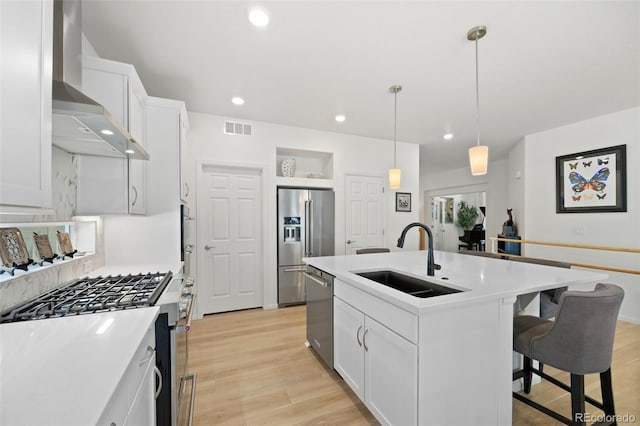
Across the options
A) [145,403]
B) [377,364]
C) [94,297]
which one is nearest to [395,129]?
[377,364]

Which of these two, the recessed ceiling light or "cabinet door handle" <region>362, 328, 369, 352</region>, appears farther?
the recessed ceiling light

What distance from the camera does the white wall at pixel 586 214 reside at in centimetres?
319

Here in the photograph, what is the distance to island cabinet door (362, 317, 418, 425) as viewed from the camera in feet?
4.03

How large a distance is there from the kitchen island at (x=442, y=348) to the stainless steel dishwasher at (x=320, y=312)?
36cm

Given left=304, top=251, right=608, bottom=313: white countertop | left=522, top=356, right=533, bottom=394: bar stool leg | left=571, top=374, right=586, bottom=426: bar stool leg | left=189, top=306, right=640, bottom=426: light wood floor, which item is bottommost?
left=189, top=306, right=640, bottom=426: light wood floor

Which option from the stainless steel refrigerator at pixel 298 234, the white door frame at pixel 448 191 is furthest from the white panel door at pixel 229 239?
the white door frame at pixel 448 191

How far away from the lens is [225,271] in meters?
3.53

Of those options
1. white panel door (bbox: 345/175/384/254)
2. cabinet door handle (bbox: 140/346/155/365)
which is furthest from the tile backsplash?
white panel door (bbox: 345/175/384/254)

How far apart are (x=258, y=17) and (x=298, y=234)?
8.80 ft

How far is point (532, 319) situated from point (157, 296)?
2286mm

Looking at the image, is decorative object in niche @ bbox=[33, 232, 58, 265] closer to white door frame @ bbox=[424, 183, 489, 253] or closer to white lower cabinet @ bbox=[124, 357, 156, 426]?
white lower cabinet @ bbox=[124, 357, 156, 426]

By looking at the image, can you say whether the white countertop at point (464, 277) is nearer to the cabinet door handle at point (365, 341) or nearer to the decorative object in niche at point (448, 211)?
the cabinet door handle at point (365, 341)

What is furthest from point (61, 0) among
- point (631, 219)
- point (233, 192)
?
point (631, 219)

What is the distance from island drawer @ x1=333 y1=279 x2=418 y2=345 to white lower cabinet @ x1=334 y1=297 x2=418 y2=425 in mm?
31
